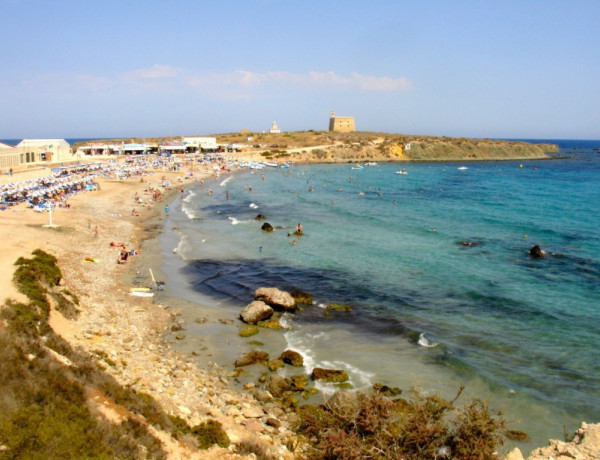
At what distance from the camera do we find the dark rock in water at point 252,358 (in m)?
16.4

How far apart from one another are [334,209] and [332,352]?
35.5 m

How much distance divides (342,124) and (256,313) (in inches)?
6194

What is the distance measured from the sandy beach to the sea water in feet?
7.30

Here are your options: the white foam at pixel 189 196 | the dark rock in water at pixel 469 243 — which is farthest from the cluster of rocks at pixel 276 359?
the white foam at pixel 189 196

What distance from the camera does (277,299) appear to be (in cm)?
2156

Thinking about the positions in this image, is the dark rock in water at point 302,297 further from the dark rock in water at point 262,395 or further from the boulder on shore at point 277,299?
the dark rock in water at point 262,395

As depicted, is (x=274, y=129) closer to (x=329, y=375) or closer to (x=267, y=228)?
(x=267, y=228)

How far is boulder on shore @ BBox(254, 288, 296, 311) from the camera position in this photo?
21.5m

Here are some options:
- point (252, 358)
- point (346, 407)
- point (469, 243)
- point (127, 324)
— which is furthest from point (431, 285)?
point (127, 324)

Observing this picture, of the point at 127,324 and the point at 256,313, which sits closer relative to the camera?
the point at 127,324

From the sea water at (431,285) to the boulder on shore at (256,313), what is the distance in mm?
963

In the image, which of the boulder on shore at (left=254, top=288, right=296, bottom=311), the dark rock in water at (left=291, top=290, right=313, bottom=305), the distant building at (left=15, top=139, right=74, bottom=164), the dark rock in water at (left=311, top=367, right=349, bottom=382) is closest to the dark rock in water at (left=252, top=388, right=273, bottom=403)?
the dark rock in water at (left=311, top=367, right=349, bottom=382)

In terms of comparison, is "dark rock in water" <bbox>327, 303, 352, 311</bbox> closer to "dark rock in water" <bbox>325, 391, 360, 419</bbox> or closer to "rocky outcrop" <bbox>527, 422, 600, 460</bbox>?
"dark rock in water" <bbox>325, 391, 360, 419</bbox>

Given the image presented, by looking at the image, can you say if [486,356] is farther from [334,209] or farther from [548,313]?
[334,209]
